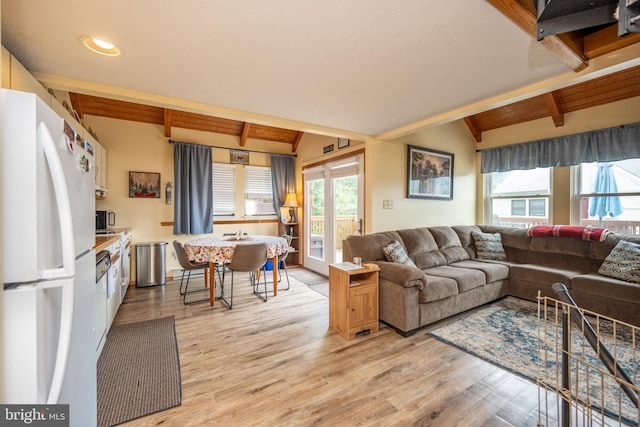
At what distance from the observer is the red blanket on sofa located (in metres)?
3.21

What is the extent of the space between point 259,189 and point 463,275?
13.1ft

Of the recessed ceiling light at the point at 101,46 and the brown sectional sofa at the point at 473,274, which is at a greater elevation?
the recessed ceiling light at the point at 101,46

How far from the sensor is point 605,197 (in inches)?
138

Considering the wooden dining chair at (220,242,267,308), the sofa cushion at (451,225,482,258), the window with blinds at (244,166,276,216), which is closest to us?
the wooden dining chair at (220,242,267,308)

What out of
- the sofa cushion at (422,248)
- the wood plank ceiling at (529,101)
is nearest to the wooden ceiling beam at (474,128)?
the wood plank ceiling at (529,101)

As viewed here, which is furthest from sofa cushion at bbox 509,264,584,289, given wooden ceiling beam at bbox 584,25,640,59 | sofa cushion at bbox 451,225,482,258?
wooden ceiling beam at bbox 584,25,640,59

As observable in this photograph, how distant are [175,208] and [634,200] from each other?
6.55m

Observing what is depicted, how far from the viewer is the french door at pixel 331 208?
162 inches

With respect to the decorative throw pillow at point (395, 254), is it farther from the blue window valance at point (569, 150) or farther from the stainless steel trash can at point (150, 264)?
the stainless steel trash can at point (150, 264)

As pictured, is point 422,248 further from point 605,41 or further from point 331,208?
point 605,41

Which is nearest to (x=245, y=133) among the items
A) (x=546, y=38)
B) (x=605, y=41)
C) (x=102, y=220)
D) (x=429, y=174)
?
(x=102, y=220)

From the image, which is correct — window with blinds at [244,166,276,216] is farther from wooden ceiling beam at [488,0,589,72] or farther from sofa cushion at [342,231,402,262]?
A: wooden ceiling beam at [488,0,589,72]

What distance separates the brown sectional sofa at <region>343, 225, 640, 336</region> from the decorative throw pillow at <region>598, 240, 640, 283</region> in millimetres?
91

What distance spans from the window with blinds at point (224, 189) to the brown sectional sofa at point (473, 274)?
2911 millimetres
